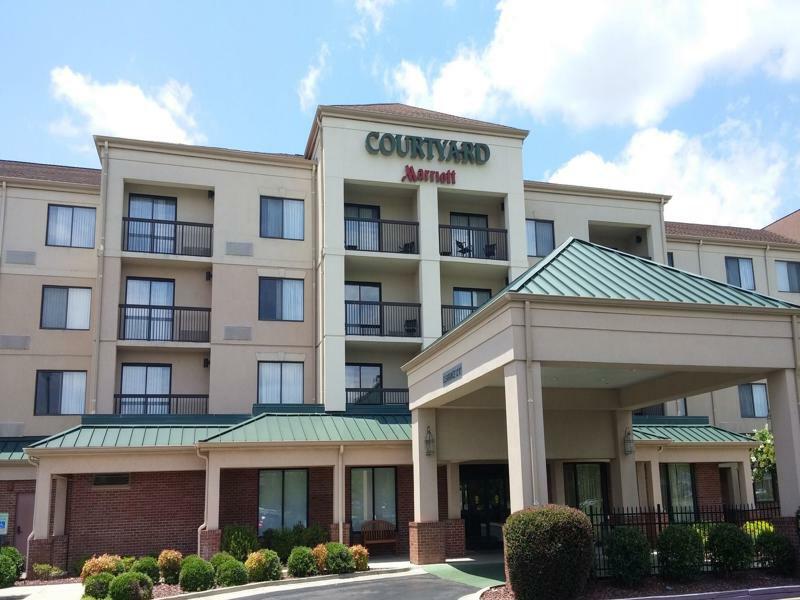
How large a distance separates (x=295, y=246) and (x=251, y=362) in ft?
15.3

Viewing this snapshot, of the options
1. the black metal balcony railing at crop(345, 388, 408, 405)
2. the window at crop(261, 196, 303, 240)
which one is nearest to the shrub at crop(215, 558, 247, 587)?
the black metal balcony railing at crop(345, 388, 408, 405)

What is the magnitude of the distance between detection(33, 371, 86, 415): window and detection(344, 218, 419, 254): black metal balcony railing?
1066 centimetres

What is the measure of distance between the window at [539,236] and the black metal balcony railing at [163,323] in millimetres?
13156

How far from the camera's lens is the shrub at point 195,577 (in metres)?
17.9

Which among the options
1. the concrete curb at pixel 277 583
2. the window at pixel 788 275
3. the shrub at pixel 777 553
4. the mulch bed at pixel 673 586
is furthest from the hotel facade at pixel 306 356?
the window at pixel 788 275

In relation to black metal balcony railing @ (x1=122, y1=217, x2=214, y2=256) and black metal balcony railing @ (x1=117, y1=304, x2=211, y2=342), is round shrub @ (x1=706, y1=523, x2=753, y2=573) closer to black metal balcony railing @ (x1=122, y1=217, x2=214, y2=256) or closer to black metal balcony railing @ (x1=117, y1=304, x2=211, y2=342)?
black metal balcony railing @ (x1=117, y1=304, x2=211, y2=342)

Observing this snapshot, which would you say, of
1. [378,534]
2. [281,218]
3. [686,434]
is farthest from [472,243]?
[378,534]

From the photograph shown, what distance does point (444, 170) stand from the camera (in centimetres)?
3019

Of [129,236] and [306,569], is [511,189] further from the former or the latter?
[306,569]

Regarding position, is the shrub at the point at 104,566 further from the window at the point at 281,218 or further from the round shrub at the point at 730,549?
the window at the point at 281,218

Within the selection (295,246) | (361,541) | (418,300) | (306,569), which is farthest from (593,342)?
(295,246)

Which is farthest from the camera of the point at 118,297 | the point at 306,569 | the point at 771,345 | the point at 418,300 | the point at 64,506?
the point at 418,300

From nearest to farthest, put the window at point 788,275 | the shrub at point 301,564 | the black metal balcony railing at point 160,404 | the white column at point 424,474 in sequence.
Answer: the shrub at point 301,564, the white column at point 424,474, the black metal balcony railing at point 160,404, the window at point 788,275

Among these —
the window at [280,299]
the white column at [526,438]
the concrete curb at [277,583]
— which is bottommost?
the concrete curb at [277,583]
